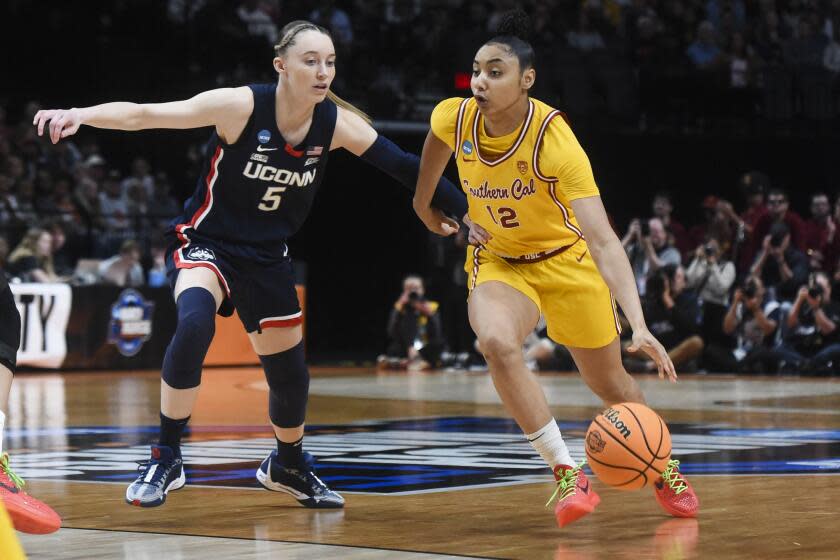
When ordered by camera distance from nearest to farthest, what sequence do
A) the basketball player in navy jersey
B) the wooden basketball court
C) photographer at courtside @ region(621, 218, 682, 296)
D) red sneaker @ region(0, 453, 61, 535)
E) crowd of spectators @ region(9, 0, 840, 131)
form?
red sneaker @ region(0, 453, 61, 535) → the wooden basketball court → the basketball player in navy jersey → photographer at courtside @ region(621, 218, 682, 296) → crowd of spectators @ region(9, 0, 840, 131)

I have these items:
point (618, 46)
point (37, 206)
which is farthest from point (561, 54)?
point (37, 206)

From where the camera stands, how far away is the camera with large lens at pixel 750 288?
17016 millimetres

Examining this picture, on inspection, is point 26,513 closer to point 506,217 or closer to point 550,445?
point 550,445

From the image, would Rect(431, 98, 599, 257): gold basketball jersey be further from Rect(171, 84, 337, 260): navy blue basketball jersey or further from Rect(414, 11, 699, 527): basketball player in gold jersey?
Rect(171, 84, 337, 260): navy blue basketball jersey

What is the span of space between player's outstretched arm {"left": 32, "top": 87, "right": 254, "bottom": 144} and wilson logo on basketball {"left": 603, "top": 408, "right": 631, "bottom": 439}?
1.98 meters

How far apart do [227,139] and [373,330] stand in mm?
16983

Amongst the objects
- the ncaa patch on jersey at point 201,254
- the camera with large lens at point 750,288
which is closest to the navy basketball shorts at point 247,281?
the ncaa patch on jersey at point 201,254

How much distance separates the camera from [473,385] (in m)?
15.9

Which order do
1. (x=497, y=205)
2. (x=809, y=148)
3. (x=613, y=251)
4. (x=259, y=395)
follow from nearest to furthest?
(x=613, y=251) < (x=497, y=205) < (x=259, y=395) < (x=809, y=148)

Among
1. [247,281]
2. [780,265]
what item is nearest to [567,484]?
[247,281]

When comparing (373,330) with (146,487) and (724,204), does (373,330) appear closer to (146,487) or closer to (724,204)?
(724,204)

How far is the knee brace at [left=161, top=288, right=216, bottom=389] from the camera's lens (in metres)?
6.24

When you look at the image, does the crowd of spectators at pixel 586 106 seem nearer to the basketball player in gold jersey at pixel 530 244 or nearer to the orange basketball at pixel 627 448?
Result: the basketball player in gold jersey at pixel 530 244

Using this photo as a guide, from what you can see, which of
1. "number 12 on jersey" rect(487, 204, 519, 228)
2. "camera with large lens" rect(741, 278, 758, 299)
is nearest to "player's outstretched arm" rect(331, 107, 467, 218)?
"number 12 on jersey" rect(487, 204, 519, 228)
